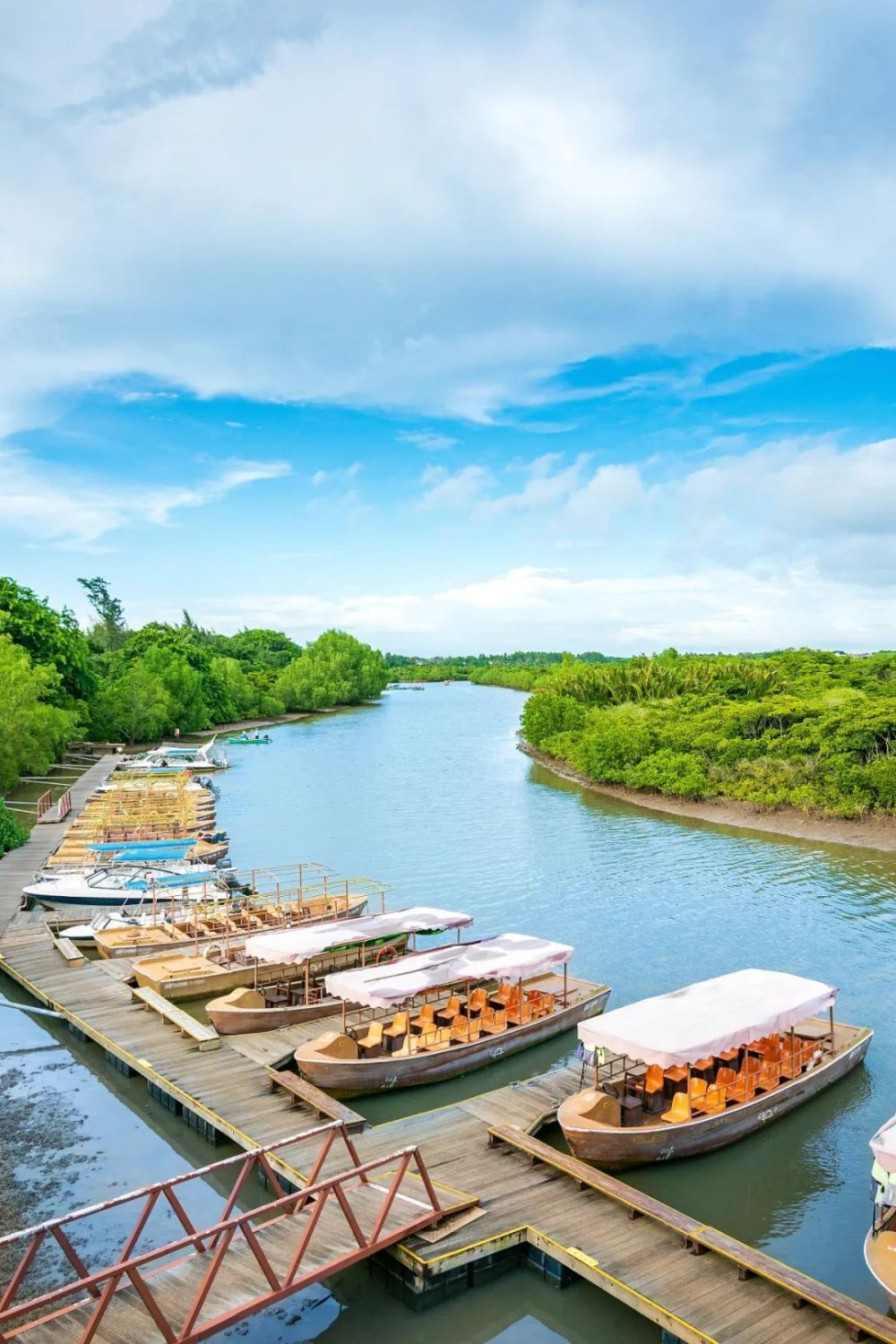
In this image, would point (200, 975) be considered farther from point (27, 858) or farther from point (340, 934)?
point (27, 858)

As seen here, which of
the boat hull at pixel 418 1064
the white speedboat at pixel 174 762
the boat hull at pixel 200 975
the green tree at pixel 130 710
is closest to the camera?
the boat hull at pixel 418 1064

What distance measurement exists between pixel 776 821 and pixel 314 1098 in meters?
36.5

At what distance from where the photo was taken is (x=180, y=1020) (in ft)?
68.6

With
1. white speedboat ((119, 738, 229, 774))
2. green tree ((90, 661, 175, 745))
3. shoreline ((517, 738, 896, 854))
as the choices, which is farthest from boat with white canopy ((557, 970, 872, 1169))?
green tree ((90, 661, 175, 745))

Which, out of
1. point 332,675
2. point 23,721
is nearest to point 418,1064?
point 23,721

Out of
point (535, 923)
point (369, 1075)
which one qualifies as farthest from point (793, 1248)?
point (535, 923)

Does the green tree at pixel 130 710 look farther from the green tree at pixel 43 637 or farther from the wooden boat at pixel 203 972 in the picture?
the wooden boat at pixel 203 972

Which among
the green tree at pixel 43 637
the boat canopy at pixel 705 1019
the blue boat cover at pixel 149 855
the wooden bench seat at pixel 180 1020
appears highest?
the green tree at pixel 43 637

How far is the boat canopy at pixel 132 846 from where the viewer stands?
3725 centimetres

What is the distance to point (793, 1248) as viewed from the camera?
1454 centimetres

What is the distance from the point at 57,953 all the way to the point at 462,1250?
56.5ft

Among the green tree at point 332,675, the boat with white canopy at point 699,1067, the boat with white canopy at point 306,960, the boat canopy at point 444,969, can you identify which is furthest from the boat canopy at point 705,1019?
the green tree at point 332,675

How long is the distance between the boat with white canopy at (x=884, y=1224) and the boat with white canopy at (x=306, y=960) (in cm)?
1169

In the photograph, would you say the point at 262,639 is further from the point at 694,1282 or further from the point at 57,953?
the point at 694,1282
